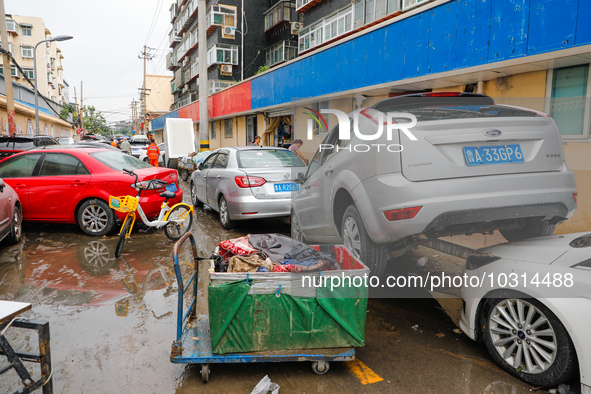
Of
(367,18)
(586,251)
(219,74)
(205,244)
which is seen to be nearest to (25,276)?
(205,244)

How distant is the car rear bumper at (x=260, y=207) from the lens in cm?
711

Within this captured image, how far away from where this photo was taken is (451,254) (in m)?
5.80

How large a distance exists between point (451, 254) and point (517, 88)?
3.67 m

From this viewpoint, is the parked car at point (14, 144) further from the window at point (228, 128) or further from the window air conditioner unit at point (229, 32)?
the window air conditioner unit at point (229, 32)

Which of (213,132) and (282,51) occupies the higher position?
(282,51)

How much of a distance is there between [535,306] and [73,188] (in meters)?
7.10

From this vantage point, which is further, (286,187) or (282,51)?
(282,51)

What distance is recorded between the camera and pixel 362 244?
4.14m

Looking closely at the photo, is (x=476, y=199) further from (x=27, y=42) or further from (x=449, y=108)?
(x=27, y=42)

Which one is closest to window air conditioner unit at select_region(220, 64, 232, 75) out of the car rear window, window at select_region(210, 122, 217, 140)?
window at select_region(210, 122, 217, 140)

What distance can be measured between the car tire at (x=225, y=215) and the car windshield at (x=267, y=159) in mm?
819

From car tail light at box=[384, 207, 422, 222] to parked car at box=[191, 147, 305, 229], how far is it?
3.65m

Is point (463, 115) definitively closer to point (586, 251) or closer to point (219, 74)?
point (586, 251)

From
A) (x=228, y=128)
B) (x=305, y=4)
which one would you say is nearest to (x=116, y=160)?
(x=305, y=4)
